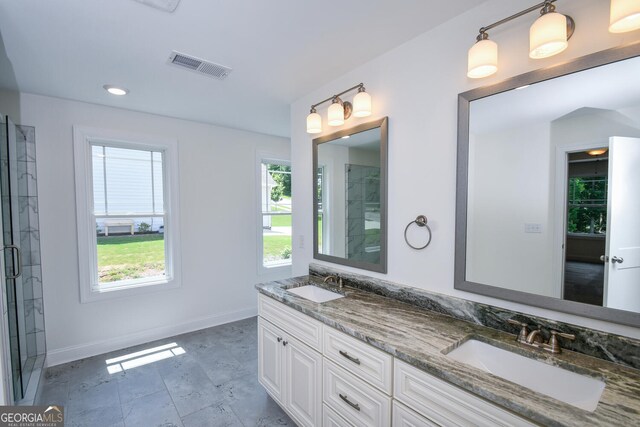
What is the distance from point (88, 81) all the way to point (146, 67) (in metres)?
0.63

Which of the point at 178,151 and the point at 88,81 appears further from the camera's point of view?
the point at 178,151

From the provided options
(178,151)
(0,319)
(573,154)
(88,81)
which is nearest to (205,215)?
(178,151)

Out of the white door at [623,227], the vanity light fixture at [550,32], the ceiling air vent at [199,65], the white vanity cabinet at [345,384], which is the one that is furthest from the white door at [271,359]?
the vanity light fixture at [550,32]

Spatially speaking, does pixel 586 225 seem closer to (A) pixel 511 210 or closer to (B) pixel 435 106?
(A) pixel 511 210

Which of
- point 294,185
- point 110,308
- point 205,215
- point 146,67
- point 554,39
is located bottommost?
point 110,308

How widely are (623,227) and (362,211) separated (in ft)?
4.53

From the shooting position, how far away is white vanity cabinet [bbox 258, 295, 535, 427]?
3.58 ft

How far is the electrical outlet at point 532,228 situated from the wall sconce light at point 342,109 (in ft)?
3.77

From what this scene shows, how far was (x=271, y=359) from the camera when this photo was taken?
213 centimetres

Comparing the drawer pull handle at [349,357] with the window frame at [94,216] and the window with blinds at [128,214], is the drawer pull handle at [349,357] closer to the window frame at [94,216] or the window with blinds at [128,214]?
the window frame at [94,216]

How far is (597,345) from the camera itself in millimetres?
1151

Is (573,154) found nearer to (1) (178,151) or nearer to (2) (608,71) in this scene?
(2) (608,71)

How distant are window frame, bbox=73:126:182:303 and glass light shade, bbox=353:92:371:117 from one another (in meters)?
2.26

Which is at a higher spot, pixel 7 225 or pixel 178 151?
pixel 178 151
